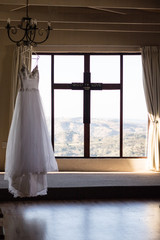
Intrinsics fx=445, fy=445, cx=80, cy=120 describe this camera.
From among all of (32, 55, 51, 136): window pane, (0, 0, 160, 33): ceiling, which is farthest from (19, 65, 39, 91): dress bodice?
(32, 55, 51, 136): window pane

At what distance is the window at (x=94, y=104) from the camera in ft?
30.8

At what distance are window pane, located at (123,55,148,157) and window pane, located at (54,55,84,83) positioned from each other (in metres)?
0.95

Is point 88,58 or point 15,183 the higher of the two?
point 88,58

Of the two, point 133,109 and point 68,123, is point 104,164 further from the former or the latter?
point 133,109

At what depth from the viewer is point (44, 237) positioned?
512cm

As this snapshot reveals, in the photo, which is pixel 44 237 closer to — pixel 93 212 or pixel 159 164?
pixel 93 212

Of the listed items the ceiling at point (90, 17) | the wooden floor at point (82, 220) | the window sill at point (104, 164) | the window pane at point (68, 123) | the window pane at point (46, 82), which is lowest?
the wooden floor at point (82, 220)

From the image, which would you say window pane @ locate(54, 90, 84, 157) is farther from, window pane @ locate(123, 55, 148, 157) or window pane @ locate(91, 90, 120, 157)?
window pane @ locate(123, 55, 148, 157)

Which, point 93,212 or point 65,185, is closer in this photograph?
point 93,212

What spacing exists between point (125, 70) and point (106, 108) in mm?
898

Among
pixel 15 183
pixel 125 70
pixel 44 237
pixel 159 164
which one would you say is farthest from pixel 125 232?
pixel 125 70

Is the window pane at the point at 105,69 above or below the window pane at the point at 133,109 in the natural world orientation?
above

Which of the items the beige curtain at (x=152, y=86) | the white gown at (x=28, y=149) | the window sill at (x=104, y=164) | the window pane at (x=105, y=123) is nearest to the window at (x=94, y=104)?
the window pane at (x=105, y=123)

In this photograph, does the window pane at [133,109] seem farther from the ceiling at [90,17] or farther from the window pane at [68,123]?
the window pane at [68,123]
